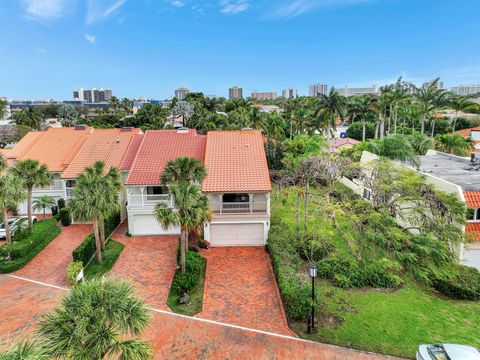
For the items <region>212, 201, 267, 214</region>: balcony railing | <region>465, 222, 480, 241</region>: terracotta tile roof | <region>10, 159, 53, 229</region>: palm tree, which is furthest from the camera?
<region>212, 201, 267, 214</region>: balcony railing

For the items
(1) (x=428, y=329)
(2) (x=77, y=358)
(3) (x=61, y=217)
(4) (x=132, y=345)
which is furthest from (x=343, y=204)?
(3) (x=61, y=217)

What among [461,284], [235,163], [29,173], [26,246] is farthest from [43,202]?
[461,284]

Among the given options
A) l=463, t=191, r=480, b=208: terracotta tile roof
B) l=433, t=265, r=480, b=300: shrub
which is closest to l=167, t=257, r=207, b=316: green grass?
l=433, t=265, r=480, b=300: shrub

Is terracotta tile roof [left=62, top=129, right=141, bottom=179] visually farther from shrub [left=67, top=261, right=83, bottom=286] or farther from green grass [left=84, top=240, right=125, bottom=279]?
shrub [left=67, top=261, right=83, bottom=286]

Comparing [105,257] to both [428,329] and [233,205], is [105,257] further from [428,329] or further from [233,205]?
[428,329]

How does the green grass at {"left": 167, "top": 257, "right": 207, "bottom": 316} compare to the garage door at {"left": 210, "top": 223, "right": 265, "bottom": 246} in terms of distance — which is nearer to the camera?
the green grass at {"left": 167, "top": 257, "right": 207, "bottom": 316}

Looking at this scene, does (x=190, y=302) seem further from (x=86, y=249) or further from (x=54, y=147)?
(x=54, y=147)
